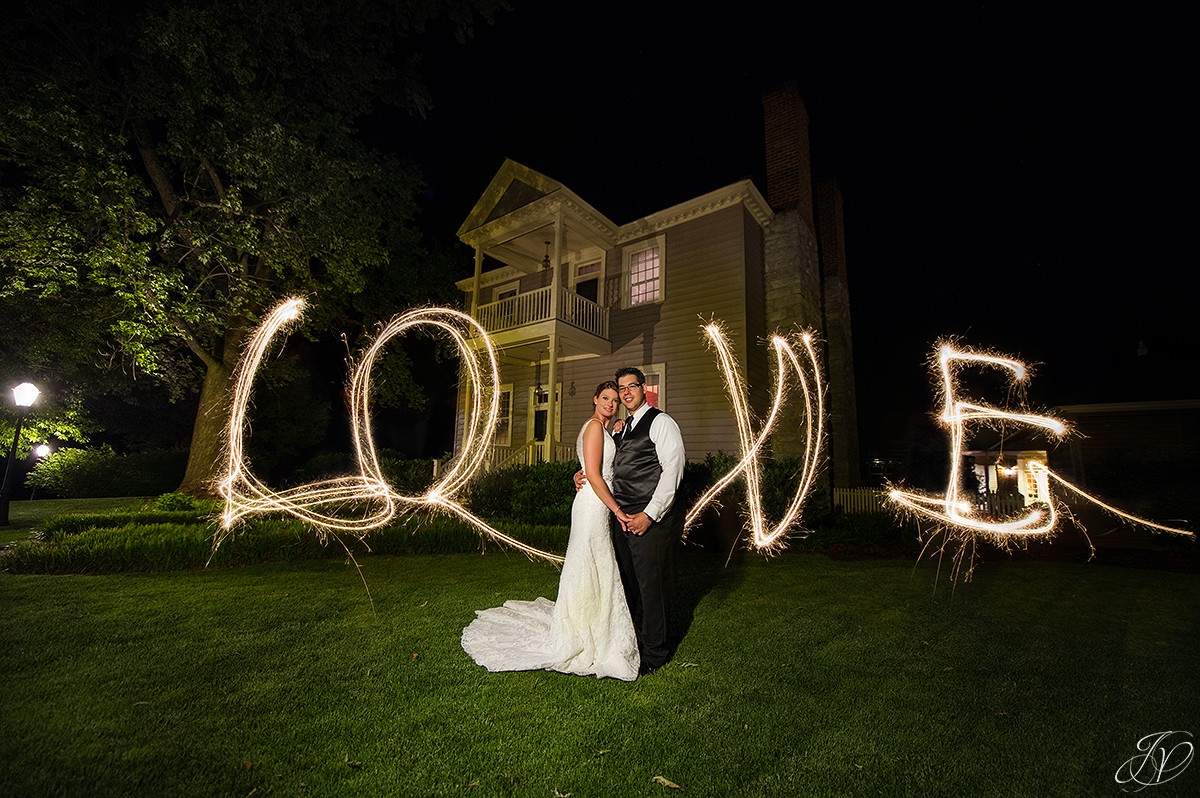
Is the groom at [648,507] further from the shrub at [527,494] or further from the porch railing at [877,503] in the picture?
the porch railing at [877,503]

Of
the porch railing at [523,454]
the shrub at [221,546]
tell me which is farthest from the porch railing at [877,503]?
the shrub at [221,546]

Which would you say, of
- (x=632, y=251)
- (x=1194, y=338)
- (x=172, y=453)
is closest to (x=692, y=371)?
(x=632, y=251)

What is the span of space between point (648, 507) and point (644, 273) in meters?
13.0

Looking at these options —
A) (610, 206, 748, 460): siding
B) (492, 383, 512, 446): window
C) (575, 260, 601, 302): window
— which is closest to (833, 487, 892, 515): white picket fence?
(610, 206, 748, 460): siding

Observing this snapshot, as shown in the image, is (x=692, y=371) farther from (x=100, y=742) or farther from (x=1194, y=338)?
(x=1194, y=338)

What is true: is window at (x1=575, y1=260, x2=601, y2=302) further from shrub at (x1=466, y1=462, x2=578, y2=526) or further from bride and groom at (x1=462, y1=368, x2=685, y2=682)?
bride and groom at (x1=462, y1=368, x2=685, y2=682)

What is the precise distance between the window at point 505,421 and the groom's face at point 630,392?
45.9 feet

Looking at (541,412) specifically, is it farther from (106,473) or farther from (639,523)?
(106,473)

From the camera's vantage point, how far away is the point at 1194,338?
2580cm

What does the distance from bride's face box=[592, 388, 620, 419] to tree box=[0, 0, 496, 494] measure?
37.8 feet

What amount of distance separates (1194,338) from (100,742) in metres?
40.7

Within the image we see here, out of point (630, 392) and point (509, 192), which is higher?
point (509, 192)

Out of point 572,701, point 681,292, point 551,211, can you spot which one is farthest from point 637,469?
point 551,211

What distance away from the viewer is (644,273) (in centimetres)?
1587
